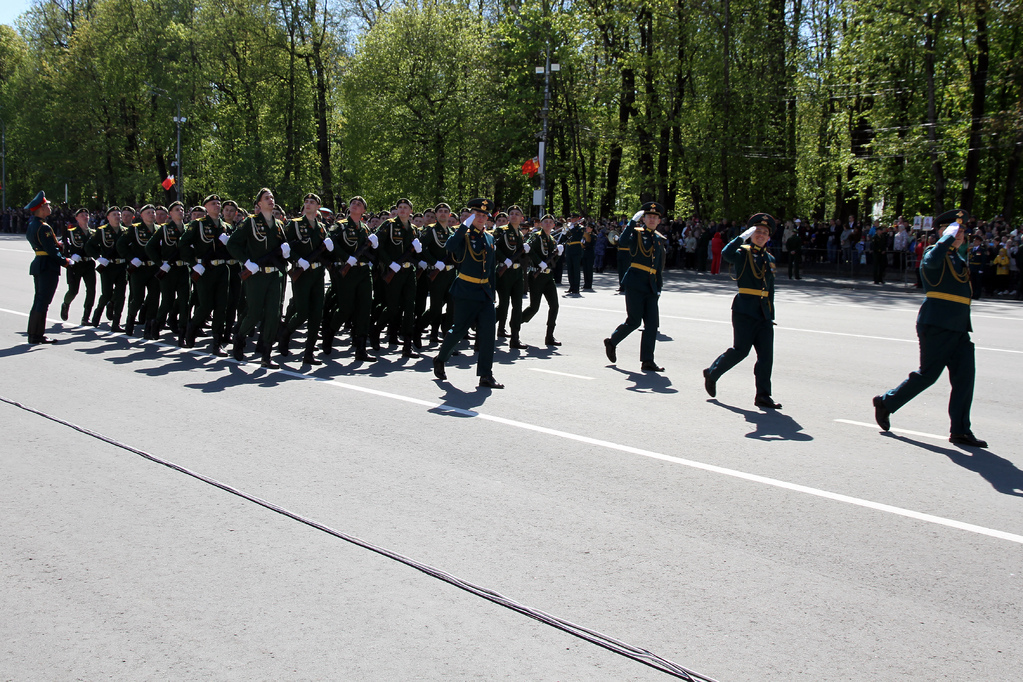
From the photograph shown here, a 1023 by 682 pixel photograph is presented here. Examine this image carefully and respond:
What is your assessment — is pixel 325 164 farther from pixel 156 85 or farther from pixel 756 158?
pixel 756 158

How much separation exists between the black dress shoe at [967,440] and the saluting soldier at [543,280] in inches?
249

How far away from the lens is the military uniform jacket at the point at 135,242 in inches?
542

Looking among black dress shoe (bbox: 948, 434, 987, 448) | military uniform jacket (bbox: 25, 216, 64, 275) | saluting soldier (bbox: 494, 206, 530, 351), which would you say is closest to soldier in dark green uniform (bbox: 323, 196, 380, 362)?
saluting soldier (bbox: 494, 206, 530, 351)

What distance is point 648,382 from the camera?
393 inches

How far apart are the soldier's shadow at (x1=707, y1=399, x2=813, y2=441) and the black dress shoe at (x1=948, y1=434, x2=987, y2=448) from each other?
3.54 feet

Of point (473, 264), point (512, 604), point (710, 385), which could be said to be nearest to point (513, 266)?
point (473, 264)

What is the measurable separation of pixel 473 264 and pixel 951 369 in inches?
186

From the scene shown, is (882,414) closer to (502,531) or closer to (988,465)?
(988,465)

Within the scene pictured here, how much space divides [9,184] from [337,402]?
74.4 metres

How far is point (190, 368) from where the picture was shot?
1052 cm

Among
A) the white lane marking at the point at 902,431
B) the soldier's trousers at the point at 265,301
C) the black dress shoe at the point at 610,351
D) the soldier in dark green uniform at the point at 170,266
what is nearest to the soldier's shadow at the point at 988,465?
the white lane marking at the point at 902,431

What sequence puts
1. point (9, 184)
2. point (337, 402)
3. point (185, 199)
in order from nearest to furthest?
point (337, 402) < point (185, 199) < point (9, 184)

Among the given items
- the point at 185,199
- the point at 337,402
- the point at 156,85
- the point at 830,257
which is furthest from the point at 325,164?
the point at 337,402

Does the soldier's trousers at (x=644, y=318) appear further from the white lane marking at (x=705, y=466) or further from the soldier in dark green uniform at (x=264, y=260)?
the soldier in dark green uniform at (x=264, y=260)
